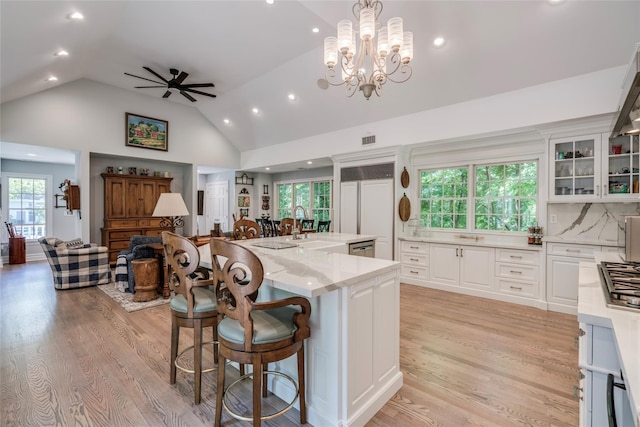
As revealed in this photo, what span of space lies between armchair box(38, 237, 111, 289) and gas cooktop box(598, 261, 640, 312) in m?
6.34

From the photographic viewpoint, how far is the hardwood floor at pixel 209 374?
1.90 m

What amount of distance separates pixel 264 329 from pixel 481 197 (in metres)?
4.73

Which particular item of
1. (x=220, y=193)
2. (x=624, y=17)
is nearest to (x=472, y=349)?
(x=624, y=17)

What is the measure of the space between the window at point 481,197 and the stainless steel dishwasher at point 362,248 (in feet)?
6.18

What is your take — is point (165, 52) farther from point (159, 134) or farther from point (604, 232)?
point (604, 232)

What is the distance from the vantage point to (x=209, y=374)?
240 centimetres

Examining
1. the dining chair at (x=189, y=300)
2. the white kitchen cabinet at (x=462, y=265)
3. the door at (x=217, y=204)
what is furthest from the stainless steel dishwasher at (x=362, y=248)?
the door at (x=217, y=204)

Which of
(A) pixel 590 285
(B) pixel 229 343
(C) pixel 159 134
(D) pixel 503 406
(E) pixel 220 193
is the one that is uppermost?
(C) pixel 159 134

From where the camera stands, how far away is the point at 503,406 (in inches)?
78.5

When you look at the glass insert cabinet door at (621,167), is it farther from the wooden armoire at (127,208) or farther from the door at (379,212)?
the wooden armoire at (127,208)

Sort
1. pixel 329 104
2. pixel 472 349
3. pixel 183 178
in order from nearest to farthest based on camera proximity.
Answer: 1. pixel 472 349
2. pixel 329 104
3. pixel 183 178

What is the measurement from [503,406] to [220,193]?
9060 mm

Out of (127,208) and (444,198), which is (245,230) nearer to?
(444,198)

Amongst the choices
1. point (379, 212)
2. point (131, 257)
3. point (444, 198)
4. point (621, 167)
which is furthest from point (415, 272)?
point (131, 257)
